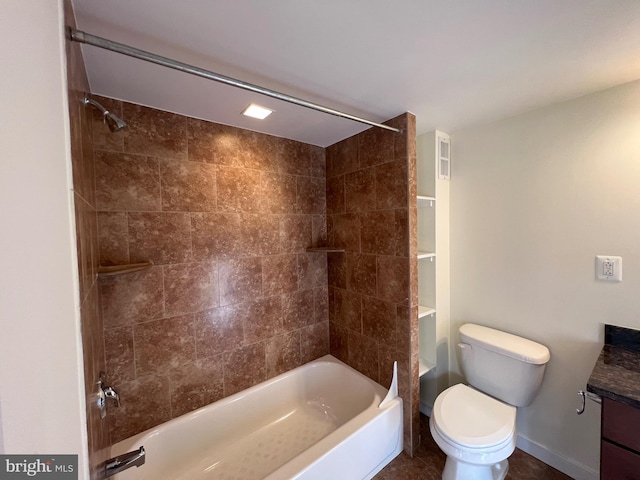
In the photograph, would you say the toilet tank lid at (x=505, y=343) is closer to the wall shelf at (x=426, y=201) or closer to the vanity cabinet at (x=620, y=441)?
the vanity cabinet at (x=620, y=441)

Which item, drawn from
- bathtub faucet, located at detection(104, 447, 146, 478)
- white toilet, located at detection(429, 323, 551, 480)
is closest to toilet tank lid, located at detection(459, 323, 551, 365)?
white toilet, located at detection(429, 323, 551, 480)

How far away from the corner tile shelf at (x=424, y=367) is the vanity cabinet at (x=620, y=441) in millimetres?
880

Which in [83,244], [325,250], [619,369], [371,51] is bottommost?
[619,369]

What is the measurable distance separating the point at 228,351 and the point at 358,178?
157 cm

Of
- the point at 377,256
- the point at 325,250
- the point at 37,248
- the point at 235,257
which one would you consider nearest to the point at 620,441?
the point at 377,256

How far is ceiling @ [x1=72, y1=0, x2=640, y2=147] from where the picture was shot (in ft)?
2.68

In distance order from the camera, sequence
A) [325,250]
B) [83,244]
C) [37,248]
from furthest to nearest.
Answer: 1. [325,250]
2. [83,244]
3. [37,248]

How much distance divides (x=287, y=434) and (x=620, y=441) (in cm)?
173

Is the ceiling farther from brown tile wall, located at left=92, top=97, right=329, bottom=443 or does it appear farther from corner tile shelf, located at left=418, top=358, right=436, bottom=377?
corner tile shelf, located at left=418, top=358, right=436, bottom=377

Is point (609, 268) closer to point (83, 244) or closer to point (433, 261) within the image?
point (433, 261)

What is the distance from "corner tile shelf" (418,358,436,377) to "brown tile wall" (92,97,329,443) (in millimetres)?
899

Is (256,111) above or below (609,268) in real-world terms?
above

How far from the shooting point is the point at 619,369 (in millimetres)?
1099

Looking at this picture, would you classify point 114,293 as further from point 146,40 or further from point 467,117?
point 467,117
